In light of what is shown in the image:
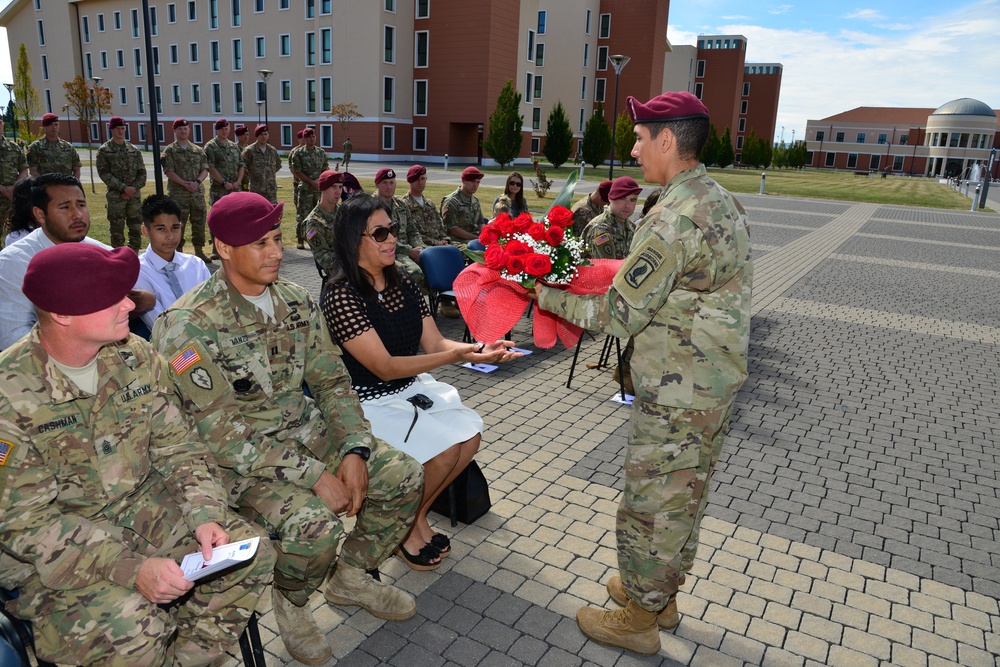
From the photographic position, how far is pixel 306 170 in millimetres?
13523

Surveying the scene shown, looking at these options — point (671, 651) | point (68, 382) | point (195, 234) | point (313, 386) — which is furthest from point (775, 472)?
point (195, 234)

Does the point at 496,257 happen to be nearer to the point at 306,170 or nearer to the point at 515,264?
the point at 515,264

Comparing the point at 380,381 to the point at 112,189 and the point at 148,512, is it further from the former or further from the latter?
the point at 112,189

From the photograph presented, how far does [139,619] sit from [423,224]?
7549 mm

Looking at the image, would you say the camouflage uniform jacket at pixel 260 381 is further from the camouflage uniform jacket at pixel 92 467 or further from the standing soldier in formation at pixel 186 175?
the standing soldier in formation at pixel 186 175

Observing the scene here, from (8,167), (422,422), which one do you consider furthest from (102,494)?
(8,167)

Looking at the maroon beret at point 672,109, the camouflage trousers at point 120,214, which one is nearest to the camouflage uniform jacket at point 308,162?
the camouflage trousers at point 120,214

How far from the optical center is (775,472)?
5160mm

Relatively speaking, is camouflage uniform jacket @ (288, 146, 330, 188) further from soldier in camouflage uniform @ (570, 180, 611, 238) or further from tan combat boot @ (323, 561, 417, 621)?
tan combat boot @ (323, 561, 417, 621)

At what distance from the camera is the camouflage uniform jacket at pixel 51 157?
11922mm

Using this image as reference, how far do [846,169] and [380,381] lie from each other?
126997 mm

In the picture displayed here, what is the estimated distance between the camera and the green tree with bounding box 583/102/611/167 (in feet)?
159

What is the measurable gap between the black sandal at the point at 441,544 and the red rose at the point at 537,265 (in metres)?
1.73

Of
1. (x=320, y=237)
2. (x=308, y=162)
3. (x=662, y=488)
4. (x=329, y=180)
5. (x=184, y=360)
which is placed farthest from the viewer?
(x=308, y=162)
